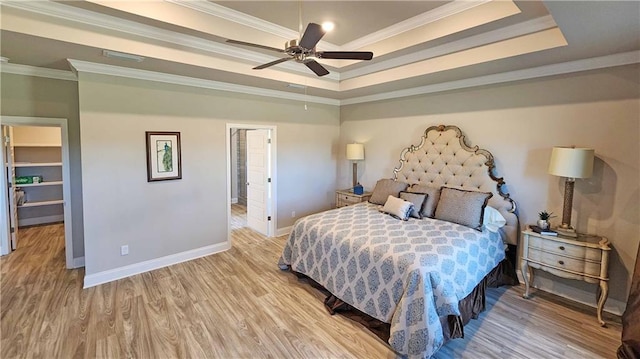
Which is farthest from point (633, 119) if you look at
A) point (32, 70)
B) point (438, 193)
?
point (32, 70)

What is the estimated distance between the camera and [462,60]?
344 cm

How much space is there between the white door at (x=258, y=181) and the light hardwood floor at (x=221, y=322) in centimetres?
176

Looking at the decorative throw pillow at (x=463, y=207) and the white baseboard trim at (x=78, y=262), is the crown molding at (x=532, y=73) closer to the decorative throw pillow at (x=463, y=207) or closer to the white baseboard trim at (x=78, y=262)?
the decorative throw pillow at (x=463, y=207)

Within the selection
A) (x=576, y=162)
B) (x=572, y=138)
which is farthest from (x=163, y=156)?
(x=572, y=138)

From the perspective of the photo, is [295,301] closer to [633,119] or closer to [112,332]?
[112,332]

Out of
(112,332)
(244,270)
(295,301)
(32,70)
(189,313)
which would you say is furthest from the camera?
(244,270)

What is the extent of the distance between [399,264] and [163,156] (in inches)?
134

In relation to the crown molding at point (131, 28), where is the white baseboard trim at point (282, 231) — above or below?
below

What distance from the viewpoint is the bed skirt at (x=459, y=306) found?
99.6 inches

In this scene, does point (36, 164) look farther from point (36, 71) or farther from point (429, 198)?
point (429, 198)

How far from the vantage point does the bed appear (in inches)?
97.0

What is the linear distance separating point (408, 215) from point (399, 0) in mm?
2440

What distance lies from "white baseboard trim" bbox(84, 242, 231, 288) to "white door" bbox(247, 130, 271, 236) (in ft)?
3.23

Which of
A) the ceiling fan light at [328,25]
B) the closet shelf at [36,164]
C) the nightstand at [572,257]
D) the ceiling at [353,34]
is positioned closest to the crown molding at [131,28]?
the ceiling at [353,34]
